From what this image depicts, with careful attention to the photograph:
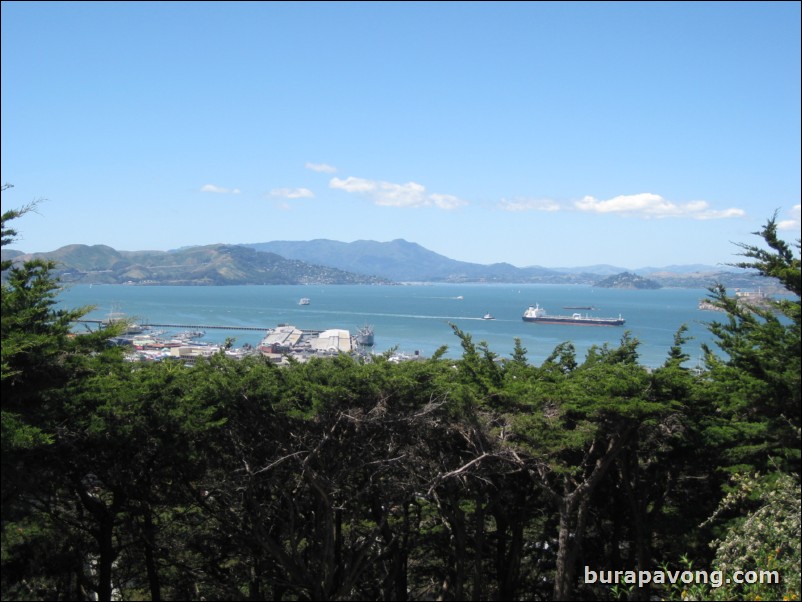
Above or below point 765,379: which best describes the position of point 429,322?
below

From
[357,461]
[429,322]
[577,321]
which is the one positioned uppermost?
[357,461]

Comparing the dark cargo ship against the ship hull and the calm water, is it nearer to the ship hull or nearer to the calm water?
the ship hull

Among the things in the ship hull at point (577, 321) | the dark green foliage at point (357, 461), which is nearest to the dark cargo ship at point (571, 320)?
the ship hull at point (577, 321)

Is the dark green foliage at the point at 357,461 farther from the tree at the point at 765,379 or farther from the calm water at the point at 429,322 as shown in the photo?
the calm water at the point at 429,322

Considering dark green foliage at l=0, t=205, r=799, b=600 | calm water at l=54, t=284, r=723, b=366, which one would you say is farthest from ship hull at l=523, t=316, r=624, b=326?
dark green foliage at l=0, t=205, r=799, b=600

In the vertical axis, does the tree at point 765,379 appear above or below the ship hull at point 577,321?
above

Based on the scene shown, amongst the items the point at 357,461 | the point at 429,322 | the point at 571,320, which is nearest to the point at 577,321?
the point at 571,320

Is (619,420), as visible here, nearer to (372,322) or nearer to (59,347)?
(59,347)

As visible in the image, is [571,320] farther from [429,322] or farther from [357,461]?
[357,461]

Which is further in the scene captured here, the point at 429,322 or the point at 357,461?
the point at 429,322

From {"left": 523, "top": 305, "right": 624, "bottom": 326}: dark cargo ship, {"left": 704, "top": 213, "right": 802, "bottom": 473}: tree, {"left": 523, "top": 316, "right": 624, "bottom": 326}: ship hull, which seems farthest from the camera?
{"left": 523, "top": 316, "right": 624, "bottom": 326}: ship hull

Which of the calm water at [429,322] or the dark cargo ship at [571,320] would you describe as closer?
the calm water at [429,322]

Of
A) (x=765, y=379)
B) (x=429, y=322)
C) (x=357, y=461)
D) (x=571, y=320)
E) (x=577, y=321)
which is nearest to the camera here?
(x=765, y=379)

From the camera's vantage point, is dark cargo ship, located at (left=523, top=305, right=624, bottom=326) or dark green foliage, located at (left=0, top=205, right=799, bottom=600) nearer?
dark green foliage, located at (left=0, top=205, right=799, bottom=600)
